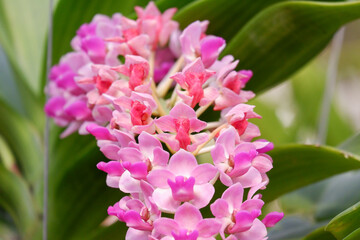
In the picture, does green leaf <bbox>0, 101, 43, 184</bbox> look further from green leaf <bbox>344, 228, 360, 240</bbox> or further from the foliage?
green leaf <bbox>344, 228, 360, 240</bbox>

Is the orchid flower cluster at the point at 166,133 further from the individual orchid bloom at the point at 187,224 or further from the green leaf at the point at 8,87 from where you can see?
the green leaf at the point at 8,87

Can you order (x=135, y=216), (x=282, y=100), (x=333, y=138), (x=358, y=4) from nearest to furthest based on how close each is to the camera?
(x=135, y=216), (x=358, y=4), (x=333, y=138), (x=282, y=100)

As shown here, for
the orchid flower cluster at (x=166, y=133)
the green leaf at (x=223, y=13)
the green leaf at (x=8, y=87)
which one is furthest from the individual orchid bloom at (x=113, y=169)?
the green leaf at (x=8, y=87)

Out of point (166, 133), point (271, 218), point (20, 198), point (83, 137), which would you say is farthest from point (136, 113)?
point (20, 198)

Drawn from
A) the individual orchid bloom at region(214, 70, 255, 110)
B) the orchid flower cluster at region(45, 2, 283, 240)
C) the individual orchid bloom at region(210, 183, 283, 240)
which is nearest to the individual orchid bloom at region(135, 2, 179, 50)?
the orchid flower cluster at region(45, 2, 283, 240)

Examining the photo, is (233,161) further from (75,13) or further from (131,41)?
(75,13)

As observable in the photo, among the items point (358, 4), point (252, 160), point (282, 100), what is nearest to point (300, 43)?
point (358, 4)

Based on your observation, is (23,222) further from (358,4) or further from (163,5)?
(358,4)
